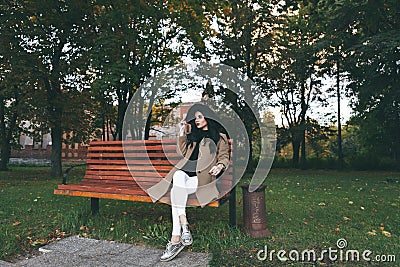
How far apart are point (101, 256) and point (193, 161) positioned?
1413 mm

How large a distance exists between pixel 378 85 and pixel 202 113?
10.5 metres

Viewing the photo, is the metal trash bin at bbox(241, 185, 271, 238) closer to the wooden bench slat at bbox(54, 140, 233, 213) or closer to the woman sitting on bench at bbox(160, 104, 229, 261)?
the wooden bench slat at bbox(54, 140, 233, 213)

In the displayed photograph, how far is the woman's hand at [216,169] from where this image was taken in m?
4.00

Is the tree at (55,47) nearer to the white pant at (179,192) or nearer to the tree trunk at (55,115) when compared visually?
the tree trunk at (55,115)

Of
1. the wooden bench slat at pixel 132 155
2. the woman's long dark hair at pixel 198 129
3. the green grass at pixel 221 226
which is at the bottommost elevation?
the green grass at pixel 221 226

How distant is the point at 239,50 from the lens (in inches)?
617

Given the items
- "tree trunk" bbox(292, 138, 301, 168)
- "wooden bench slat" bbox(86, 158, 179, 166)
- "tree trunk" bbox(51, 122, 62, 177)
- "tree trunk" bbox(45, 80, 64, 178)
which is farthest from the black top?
"tree trunk" bbox(292, 138, 301, 168)

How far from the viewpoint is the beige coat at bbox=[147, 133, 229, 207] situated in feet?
13.2

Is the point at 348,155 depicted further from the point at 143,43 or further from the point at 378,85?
the point at 143,43

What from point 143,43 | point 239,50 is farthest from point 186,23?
point 239,50

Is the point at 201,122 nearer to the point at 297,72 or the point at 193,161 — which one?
the point at 193,161

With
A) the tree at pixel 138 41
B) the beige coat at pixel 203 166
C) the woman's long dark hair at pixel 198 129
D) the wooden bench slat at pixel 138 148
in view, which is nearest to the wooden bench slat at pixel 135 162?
the wooden bench slat at pixel 138 148

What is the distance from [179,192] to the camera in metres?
3.93

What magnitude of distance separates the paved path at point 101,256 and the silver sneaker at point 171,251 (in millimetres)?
47
